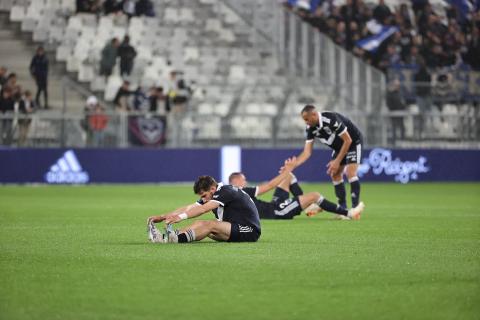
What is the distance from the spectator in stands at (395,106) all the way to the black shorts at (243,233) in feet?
61.2

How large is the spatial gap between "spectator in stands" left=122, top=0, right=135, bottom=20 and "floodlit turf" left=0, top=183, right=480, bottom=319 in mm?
17906

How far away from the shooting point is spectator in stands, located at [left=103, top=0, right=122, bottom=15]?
35.1 m

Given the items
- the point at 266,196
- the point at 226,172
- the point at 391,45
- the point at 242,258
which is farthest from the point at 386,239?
the point at 391,45

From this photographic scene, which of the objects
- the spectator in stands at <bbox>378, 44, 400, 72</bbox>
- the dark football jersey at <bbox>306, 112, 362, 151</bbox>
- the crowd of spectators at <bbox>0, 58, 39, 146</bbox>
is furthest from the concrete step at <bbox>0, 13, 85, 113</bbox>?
the dark football jersey at <bbox>306, 112, 362, 151</bbox>

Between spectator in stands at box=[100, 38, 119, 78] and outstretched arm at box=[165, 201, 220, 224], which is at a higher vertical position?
spectator in stands at box=[100, 38, 119, 78]

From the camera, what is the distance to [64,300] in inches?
333

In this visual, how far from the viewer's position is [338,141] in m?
18.9

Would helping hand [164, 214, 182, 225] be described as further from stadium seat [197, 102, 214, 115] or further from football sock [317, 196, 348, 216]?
stadium seat [197, 102, 214, 115]

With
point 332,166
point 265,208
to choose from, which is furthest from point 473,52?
point 265,208

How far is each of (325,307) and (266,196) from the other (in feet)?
62.2

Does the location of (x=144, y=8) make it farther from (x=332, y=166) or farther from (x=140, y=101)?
(x=332, y=166)

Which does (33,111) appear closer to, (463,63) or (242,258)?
(463,63)

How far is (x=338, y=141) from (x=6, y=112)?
12.9m

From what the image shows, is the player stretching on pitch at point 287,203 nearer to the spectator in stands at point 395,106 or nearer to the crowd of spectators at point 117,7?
the spectator in stands at point 395,106
